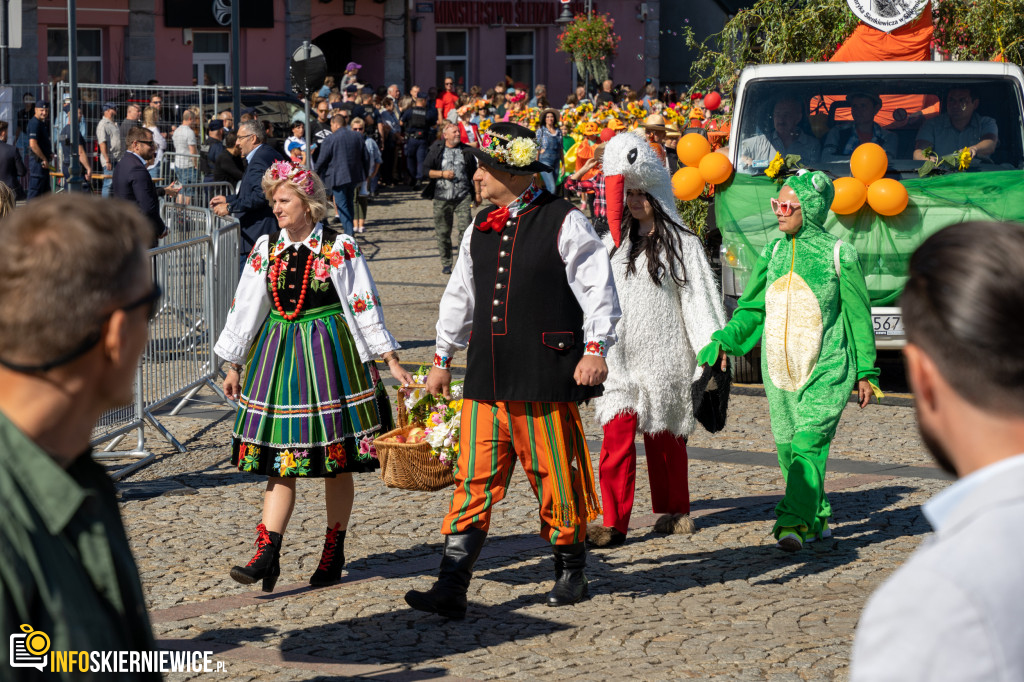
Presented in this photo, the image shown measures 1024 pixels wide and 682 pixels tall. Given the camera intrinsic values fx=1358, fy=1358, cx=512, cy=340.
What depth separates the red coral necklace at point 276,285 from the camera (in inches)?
221

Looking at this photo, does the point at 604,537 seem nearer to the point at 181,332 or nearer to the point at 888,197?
the point at 181,332

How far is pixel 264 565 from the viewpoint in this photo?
539 centimetres

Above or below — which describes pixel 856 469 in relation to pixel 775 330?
below

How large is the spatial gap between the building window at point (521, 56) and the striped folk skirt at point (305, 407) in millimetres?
35700

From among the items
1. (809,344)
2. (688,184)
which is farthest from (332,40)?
(809,344)

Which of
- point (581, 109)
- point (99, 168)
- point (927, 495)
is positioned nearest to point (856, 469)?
point (927, 495)

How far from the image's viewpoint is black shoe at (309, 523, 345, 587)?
5.68 metres

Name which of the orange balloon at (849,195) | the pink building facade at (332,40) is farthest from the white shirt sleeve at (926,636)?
the pink building facade at (332,40)

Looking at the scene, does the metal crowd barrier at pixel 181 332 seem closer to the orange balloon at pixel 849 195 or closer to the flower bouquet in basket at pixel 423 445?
the flower bouquet in basket at pixel 423 445

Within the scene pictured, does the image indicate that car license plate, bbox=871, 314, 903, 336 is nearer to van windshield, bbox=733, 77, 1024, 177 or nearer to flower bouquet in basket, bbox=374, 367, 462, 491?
van windshield, bbox=733, 77, 1024, 177

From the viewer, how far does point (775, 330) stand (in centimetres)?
Result: 625

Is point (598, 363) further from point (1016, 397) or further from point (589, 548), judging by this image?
point (1016, 397)

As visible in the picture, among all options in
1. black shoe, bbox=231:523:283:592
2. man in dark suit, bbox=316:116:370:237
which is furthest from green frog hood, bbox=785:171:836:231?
man in dark suit, bbox=316:116:370:237

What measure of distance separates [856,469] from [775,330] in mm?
1957
